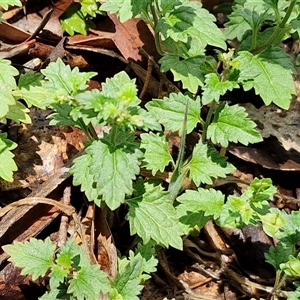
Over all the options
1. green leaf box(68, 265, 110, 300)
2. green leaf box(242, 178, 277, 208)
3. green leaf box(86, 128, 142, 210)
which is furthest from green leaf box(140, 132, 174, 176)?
green leaf box(68, 265, 110, 300)

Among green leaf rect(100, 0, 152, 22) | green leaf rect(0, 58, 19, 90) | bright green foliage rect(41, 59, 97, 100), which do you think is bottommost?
green leaf rect(0, 58, 19, 90)

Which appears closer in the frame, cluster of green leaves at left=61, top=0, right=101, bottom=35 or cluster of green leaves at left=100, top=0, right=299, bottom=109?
cluster of green leaves at left=100, top=0, right=299, bottom=109

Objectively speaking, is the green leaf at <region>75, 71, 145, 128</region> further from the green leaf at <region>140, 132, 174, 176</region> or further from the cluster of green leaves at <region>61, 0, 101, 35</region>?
the cluster of green leaves at <region>61, 0, 101, 35</region>

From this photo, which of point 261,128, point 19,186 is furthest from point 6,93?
point 261,128

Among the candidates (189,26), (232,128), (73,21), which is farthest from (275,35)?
(73,21)

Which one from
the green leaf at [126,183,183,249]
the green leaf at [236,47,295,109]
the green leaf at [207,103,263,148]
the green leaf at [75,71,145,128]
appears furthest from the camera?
the green leaf at [236,47,295,109]

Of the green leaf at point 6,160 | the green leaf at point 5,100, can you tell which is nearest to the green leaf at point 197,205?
the green leaf at point 6,160

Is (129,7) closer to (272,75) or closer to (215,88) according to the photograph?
(215,88)
